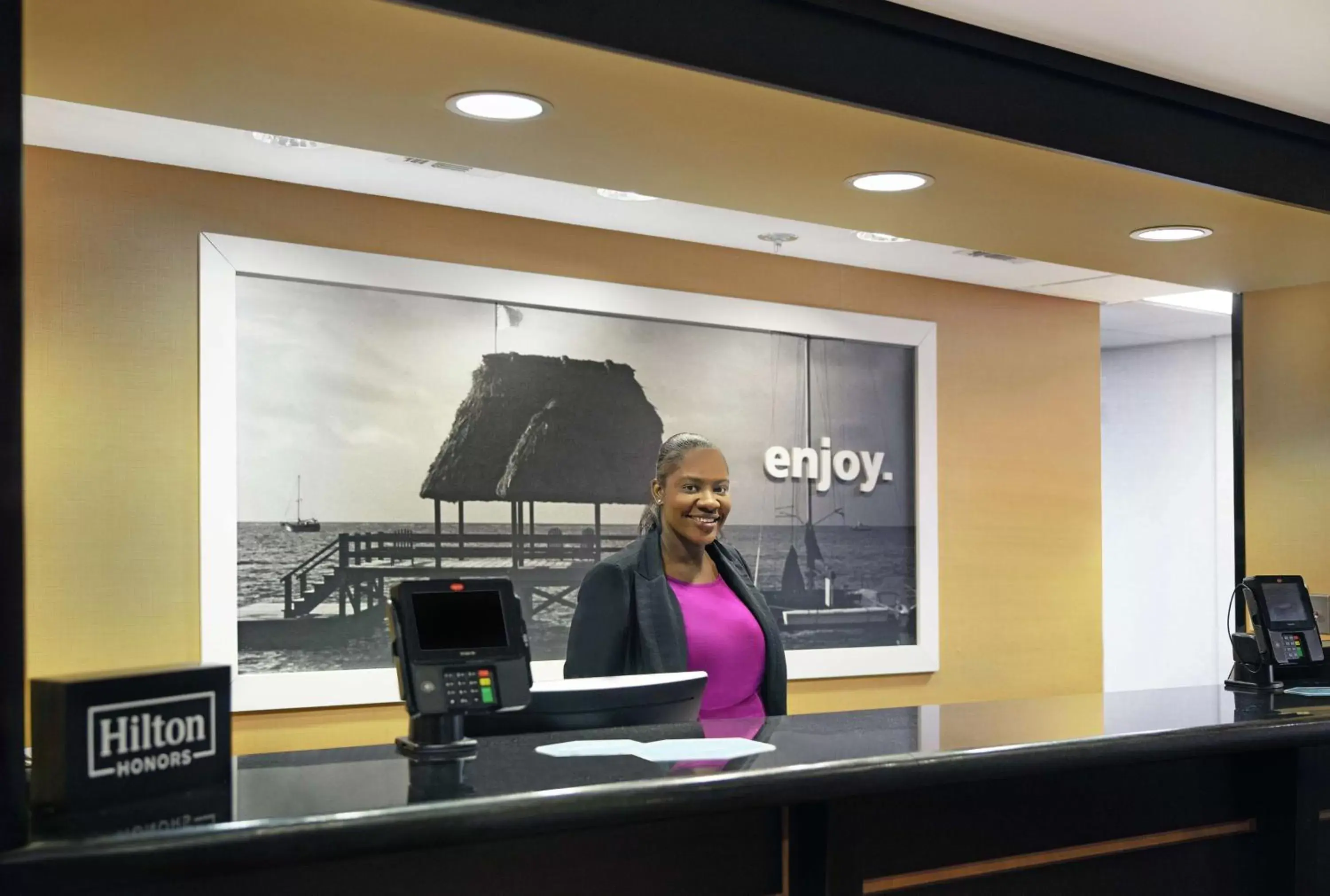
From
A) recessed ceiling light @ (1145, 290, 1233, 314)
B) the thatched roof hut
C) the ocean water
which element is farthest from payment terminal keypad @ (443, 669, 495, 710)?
recessed ceiling light @ (1145, 290, 1233, 314)

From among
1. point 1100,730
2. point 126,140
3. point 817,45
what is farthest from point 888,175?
point 126,140

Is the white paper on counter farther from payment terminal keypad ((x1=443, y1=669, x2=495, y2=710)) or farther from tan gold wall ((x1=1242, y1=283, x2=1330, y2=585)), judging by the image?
tan gold wall ((x1=1242, y1=283, x2=1330, y2=585))

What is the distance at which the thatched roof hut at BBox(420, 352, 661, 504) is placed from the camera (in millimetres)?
4918

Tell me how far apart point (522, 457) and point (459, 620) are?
2.71m

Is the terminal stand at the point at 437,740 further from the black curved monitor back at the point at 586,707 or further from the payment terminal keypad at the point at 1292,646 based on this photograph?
the payment terminal keypad at the point at 1292,646

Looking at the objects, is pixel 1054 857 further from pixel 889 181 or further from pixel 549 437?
pixel 549 437

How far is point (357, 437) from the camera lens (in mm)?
4691

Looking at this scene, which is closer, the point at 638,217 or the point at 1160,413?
the point at 638,217

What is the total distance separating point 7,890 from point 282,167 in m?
3.26

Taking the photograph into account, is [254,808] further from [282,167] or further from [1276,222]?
[1276,222]

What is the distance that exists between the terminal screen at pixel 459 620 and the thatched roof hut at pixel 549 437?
252 cm

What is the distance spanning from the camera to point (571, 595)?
514cm

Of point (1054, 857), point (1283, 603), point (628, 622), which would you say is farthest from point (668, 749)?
point (1283, 603)

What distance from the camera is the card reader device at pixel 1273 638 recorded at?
3.61 meters
